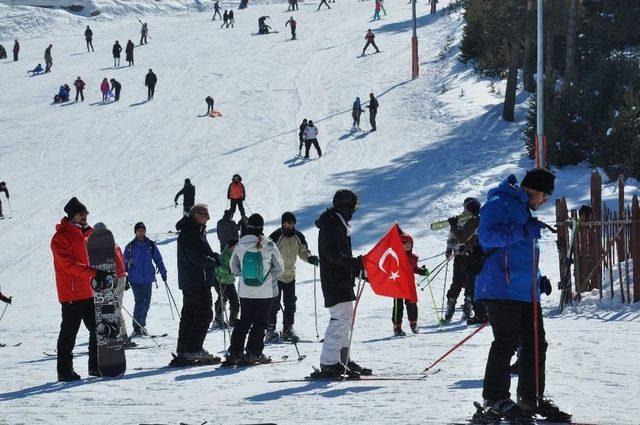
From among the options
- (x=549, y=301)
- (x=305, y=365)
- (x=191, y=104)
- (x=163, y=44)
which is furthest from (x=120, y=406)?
(x=163, y=44)

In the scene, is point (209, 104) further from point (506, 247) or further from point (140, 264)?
point (506, 247)

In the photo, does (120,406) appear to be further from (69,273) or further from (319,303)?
(319,303)

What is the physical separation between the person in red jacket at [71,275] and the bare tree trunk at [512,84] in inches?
1018

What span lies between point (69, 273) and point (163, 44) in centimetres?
4847

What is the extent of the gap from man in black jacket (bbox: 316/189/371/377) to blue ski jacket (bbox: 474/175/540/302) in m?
2.17

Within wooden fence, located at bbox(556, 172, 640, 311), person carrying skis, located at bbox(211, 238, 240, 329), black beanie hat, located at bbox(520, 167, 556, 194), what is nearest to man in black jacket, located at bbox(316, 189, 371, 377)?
→ black beanie hat, located at bbox(520, 167, 556, 194)

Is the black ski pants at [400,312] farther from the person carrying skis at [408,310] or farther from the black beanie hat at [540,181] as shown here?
the black beanie hat at [540,181]

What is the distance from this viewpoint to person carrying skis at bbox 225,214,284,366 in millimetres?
10865

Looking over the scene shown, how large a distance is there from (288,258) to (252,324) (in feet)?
8.36

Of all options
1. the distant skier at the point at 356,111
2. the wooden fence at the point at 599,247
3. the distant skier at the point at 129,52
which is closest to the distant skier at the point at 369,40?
the distant skier at the point at 129,52

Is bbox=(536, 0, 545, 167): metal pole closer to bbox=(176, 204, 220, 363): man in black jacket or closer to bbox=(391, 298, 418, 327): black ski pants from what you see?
bbox=(391, 298, 418, 327): black ski pants

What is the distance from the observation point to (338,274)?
31.4 feet

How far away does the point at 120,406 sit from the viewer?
860 centimetres

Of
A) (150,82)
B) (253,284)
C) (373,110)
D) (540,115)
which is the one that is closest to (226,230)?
(253,284)
